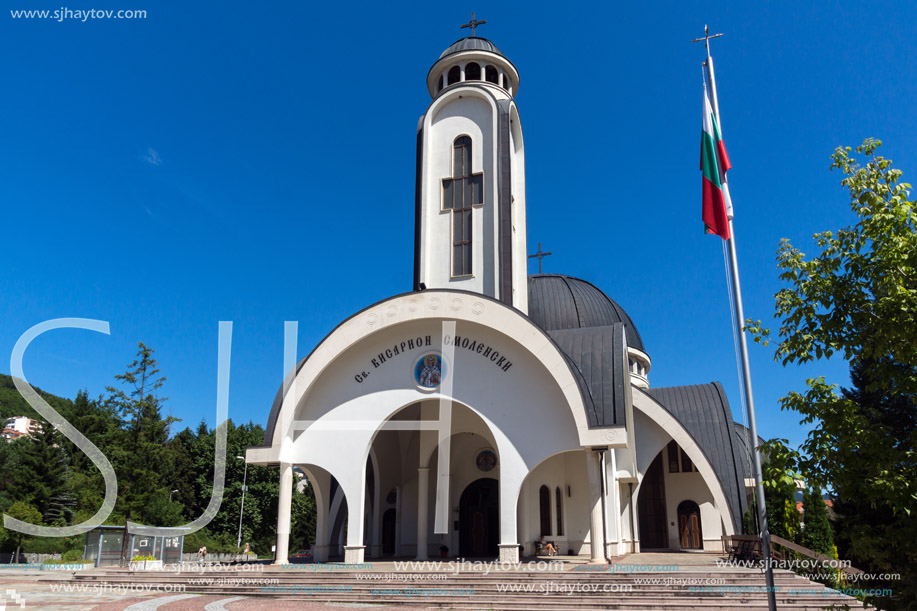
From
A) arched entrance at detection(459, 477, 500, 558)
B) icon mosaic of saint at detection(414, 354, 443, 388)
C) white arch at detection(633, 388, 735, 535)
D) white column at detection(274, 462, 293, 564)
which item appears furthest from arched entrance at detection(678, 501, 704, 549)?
white column at detection(274, 462, 293, 564)

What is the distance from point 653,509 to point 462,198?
554 inches

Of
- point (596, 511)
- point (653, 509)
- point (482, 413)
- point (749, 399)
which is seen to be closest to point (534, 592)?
point (596, 511)

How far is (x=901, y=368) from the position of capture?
647 centimetres

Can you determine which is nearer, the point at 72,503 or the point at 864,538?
the point at 864,538

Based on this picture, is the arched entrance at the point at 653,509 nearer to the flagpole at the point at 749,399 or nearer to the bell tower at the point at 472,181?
the bell tower at the point at 472,181

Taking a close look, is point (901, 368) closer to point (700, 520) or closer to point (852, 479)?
point (852, 479)

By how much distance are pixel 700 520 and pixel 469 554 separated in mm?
9422

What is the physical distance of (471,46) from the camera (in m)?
22.9

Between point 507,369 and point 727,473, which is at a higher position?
point 507,369

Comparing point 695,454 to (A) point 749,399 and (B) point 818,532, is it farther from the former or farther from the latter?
(A) point 749,399

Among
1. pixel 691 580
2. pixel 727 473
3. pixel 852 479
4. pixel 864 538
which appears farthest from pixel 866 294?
pixel 727 473

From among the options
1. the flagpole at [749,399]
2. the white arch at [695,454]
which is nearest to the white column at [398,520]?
the white arch at [695,454]

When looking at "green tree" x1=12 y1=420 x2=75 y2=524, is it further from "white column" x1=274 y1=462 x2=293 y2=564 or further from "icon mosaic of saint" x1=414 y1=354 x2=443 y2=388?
"icon mosaic of saint" x1=414 y1=354 x2=443 y2=388

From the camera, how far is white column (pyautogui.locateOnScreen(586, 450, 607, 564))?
1492cm
